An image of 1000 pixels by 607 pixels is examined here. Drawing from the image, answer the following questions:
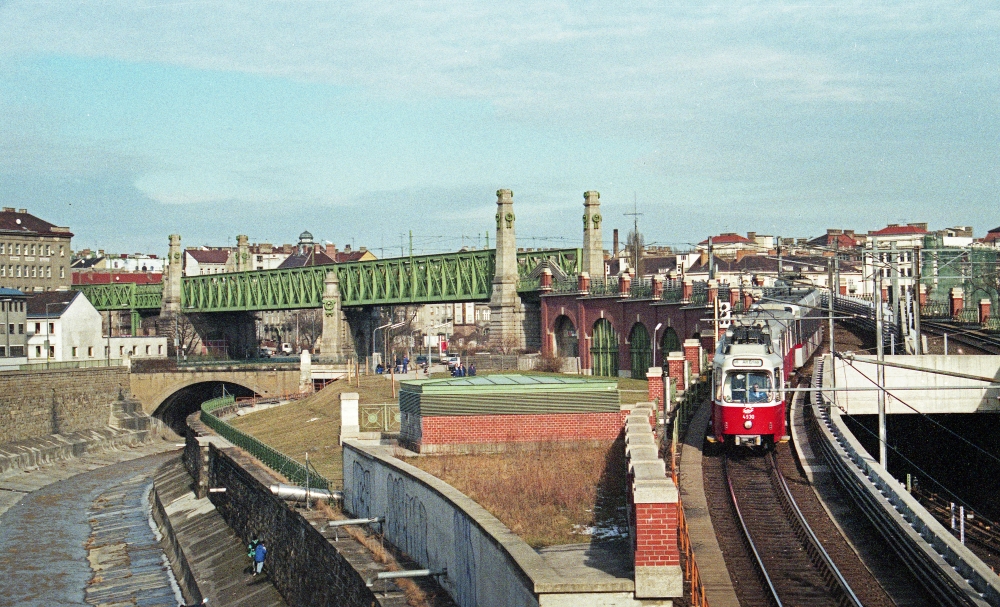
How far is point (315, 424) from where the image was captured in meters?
50.8

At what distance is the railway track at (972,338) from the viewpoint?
51.1 metres

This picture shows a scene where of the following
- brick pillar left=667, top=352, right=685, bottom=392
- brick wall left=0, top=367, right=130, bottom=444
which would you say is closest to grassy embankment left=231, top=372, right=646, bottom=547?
brick pillar left=667, top=352, right=685, bottom=392

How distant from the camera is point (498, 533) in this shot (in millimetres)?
16938

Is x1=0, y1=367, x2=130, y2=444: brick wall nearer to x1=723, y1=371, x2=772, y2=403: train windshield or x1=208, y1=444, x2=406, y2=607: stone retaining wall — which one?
x1=208, y1=444, x2=406, y2=607: stone retaining wall

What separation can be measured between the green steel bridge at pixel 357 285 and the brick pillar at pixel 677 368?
30801mm

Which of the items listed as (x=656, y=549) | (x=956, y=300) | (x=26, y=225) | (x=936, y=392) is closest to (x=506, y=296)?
(x=956, y=300)

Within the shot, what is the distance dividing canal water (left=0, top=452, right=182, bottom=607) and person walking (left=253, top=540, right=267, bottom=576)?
3748 mm

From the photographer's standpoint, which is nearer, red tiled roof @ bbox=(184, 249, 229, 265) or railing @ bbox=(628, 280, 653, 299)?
railing @ bbox=(628, 280, 653, 299)

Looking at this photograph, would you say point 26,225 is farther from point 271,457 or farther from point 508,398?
point 508,398

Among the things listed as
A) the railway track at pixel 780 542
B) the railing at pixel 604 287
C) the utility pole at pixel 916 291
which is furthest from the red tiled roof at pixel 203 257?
the railway track at pixel 780 542

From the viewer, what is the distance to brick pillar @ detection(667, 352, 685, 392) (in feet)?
145

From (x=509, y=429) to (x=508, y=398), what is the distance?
766 mm

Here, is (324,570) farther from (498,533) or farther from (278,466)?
(278,466)

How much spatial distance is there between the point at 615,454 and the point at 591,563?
1086 cm
